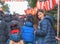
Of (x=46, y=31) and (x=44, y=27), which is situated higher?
(x=44, y=27)

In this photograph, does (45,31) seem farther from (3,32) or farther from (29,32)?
(3,32)

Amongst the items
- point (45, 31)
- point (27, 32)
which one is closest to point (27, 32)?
point (27, 32)

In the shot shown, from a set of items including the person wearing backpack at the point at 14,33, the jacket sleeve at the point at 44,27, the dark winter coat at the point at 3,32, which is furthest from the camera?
the dark winter coat at the point at 3,32

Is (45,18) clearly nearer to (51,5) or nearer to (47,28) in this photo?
(47,28)

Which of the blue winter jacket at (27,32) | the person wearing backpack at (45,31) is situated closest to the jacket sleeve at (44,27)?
the person wearing backpack at (45,31)

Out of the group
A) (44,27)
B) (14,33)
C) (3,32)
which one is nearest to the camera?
(14,33)

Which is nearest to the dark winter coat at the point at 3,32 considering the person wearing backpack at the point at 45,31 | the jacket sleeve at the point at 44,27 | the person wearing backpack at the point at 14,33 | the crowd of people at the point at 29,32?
the crowd of people at the point at 29,32

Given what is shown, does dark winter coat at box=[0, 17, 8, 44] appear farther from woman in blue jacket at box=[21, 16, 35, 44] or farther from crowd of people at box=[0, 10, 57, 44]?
woman in blue jacket at box=[21, 16, 35, 44]

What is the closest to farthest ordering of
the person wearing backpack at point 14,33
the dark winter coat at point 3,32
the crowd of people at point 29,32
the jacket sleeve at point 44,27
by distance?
the person wearing backpack at point 14,33, the crowd of people at point 29,32, the jacket sleeve at point 44,27, the dark winter coat at point 3,32

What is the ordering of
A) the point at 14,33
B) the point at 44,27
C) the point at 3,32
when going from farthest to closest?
the point at 3,32
the point at 44,27
the point at 14,33

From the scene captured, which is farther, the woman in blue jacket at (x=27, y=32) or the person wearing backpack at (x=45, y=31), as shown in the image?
the woman in blue jacket at (x=27, y=32)

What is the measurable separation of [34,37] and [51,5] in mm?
3885

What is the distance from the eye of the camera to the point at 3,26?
855 cm

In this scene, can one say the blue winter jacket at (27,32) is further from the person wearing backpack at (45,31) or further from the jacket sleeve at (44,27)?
the jacket sleeve at (44,27)
